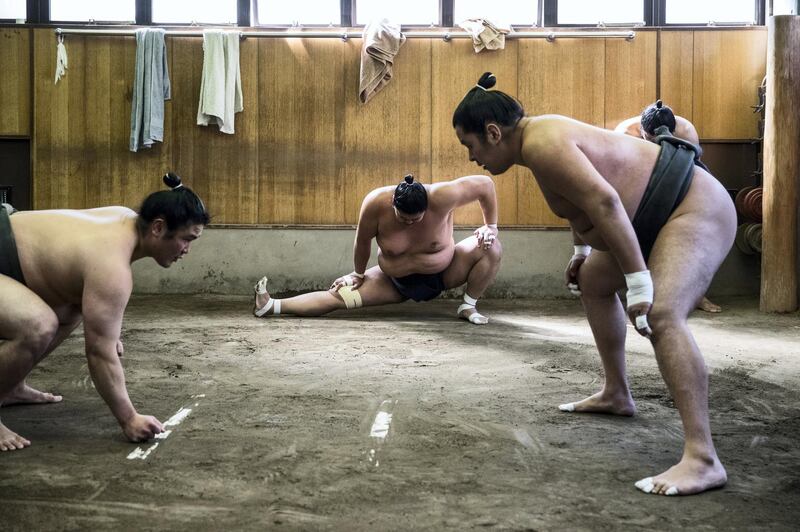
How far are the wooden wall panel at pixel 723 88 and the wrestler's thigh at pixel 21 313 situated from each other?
499 centimetres

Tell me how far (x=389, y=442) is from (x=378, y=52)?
4.19m

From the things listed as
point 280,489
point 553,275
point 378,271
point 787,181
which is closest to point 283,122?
point 378,271

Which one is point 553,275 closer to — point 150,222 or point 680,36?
point 680,36

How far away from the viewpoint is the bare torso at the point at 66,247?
197cm

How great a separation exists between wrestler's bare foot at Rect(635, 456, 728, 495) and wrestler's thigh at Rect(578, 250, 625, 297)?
623 mm

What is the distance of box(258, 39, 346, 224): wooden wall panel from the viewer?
232 inches

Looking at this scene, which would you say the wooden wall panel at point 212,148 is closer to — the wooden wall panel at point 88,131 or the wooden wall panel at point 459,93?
the wooden wall panel at point 88,131

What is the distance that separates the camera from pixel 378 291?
4.62 m

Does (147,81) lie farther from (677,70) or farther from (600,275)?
(600,275)

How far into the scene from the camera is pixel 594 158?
1.93 m

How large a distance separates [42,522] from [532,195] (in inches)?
189

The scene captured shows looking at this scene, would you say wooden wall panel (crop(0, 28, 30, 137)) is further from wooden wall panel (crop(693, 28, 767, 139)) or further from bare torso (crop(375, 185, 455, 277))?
wooden wall panel (crop(693, 28, 767, 139))

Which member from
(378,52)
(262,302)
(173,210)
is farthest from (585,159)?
(378,52)

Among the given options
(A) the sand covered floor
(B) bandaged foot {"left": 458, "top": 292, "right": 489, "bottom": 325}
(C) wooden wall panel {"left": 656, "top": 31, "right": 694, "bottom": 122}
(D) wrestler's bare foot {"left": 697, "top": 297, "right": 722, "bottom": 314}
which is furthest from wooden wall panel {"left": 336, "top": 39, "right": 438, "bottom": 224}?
(A) the sand covered floor
